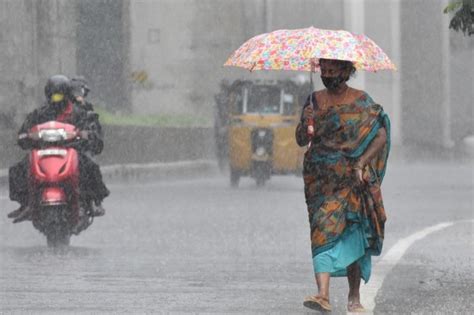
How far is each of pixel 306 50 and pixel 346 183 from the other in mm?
768

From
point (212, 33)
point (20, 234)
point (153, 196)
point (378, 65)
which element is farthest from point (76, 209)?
point (212, 33)

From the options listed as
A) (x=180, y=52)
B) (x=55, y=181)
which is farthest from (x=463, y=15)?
(x=180, y=52)

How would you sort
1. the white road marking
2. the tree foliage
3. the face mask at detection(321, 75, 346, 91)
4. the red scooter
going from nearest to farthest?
1. the face mask at detection(321, 75, 346, 91)
2. the white road marking
3. the tree foliage
4. the red scooter

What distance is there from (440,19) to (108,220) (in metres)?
44.2

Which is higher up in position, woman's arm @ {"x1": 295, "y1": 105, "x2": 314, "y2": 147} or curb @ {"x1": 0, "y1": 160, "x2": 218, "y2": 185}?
woman's arm @ {"x1": 295, "y1": 105, "x2": 314, "y2": 147}

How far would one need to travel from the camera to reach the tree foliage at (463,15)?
34.5 ft

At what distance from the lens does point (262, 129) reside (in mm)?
28578

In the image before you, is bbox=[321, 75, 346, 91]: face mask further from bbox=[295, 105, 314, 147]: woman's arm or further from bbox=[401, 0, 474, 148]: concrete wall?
bbox=[401, 0, 474, 148]: concrete wall

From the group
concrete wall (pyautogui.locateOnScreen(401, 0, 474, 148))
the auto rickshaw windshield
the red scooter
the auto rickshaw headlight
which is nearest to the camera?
the red scooter

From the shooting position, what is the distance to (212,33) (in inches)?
1756

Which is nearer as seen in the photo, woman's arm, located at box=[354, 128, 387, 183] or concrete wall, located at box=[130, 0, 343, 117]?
woman's arm, located at box=[354, 128, 387, 183]

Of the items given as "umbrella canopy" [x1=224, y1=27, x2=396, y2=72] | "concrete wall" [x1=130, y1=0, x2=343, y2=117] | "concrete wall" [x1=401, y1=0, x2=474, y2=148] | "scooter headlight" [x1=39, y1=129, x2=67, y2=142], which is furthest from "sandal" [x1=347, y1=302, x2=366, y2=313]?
"concrete wall" [x1=401, y1=0, x2=474, y2=148]

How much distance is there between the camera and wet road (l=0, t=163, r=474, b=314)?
940cm

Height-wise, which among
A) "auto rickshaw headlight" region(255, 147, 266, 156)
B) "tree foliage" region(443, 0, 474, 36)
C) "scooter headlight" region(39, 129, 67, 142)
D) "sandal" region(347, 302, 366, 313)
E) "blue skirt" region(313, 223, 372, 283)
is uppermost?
"tree foliage" region(443, 0, 474, 36)
